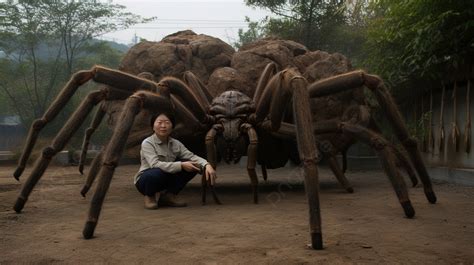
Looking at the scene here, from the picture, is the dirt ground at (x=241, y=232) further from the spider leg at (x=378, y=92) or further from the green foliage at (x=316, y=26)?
the green foliage at (x=316, y=26)

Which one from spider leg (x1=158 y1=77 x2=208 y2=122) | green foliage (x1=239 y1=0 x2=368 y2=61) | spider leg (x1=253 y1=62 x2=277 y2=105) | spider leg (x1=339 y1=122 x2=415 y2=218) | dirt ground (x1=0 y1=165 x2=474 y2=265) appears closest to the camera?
dirt ground (x1=0 y1=165 x2=474 y2=265)

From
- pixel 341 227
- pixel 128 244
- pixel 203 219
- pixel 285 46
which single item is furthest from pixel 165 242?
pixel 285 46

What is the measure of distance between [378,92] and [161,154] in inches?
91.7

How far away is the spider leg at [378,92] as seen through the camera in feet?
13.8

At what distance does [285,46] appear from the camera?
26.5ft

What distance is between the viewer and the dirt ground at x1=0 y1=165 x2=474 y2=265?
2930 mm

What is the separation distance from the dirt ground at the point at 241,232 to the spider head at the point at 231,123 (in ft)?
1.98

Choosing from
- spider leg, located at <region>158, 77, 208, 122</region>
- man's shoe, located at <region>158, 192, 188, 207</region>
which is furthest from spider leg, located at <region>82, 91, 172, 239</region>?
man's shoe, located at <region>158, 192, 188, 207</region>

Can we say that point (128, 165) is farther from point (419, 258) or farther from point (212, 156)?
point (419, 258)

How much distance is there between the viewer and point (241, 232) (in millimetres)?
3678

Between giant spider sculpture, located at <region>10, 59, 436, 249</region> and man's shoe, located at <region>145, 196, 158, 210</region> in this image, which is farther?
man's shoe, located at <region>145, 196, 158, 210</region>

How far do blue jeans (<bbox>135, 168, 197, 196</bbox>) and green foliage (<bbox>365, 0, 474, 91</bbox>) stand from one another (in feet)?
14.2

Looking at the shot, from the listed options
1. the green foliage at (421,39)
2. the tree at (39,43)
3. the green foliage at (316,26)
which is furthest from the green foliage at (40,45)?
the green foliage at (421,39)

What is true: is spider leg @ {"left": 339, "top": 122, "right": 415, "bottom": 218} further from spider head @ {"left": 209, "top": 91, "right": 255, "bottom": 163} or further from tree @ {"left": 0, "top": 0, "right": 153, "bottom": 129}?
tree @ {"left": 0, "top": 0, "right": 153, "bottom": 129}
